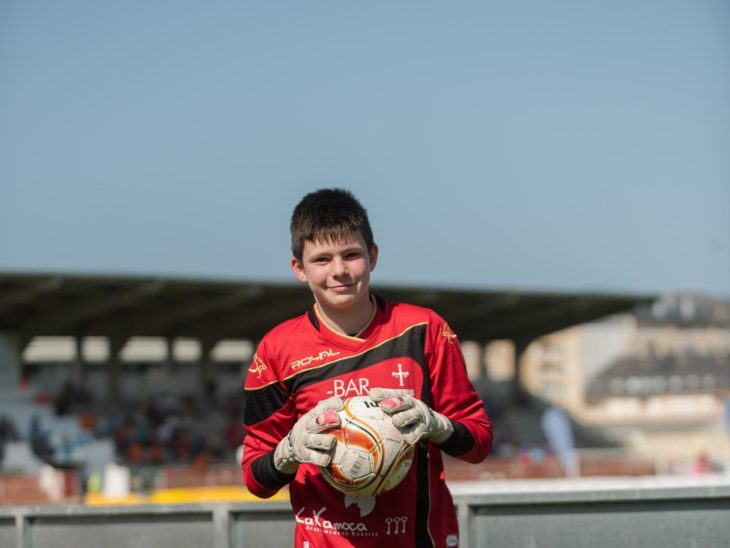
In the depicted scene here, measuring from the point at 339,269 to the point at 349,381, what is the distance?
1.29 feet

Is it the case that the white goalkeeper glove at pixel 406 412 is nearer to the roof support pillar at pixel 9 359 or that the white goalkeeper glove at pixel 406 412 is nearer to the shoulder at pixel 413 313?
the shoulder at pixel 413 313

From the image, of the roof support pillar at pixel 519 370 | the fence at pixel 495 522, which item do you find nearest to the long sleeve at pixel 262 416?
the fence at pixel 495 522

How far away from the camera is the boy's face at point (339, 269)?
3.59 m

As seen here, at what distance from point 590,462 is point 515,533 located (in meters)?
Answer: 18.8

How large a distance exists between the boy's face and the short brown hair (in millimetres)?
27

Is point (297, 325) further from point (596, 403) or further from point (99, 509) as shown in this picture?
point (596, 403)

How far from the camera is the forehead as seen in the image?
3.59 meters

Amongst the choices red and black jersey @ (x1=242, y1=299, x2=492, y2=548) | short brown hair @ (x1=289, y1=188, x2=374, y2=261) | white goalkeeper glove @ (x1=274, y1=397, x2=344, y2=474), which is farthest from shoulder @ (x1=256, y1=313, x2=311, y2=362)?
white goalkeeper glove @ (x1=274, y1=397, x2=344, y2=474)

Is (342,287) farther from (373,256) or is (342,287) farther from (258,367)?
(258,367)

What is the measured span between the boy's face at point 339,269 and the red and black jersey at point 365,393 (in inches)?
6.0

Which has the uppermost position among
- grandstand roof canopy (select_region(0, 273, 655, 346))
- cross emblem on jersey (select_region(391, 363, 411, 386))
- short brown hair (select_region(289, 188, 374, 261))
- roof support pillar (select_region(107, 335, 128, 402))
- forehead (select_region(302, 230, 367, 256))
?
grandstand roof canopy (select_region(0, 273, 655, 346))

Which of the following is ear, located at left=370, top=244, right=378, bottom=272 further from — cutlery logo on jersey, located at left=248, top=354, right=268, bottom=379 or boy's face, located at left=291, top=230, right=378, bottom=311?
cutlery logo on jersey, located at left=248, top=354, right=268, bottom=379

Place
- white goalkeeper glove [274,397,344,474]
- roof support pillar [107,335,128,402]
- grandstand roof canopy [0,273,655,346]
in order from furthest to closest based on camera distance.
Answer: roof support pillar [107,335,128,402] < grandstand roof canopy [0,273,655,346] < white goalkeeper glove [274,397,344,474]

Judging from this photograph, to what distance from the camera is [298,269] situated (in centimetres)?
380
